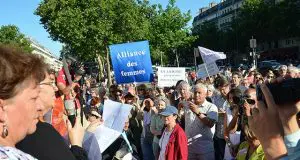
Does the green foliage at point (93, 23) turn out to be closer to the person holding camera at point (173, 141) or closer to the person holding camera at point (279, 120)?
the person holding camera at point (173, 141)

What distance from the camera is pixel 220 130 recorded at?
6402 millimetres

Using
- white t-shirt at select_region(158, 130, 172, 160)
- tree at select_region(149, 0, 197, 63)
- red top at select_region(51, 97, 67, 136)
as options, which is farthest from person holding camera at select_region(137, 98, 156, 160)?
tree at select_region(149, 0, 197, 63)

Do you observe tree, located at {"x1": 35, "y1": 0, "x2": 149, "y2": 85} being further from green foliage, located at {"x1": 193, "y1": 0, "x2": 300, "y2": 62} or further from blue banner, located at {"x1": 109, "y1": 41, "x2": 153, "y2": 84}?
green foliage, located at {"x1": 193, "y1": 0, "x2": 300, "y2": 62}

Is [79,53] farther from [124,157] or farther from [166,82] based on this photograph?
[124,157]

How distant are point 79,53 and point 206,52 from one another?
918 inches

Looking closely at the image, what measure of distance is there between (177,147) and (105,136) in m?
1.22

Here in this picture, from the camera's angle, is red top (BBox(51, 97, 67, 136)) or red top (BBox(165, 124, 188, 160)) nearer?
red top (BBox(51, 97, 67, 136))

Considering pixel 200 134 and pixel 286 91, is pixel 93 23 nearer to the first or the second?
pixel 200 134

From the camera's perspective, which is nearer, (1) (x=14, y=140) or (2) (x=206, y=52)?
(1) (x=14, y=140)

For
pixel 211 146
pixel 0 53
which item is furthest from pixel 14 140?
pixel 211 146

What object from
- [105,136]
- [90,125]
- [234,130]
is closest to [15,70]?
[90,125]

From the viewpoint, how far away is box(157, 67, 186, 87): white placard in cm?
1123

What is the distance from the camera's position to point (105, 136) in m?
4.36

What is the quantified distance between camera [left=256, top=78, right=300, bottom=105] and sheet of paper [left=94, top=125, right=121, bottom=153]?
2.56 m
